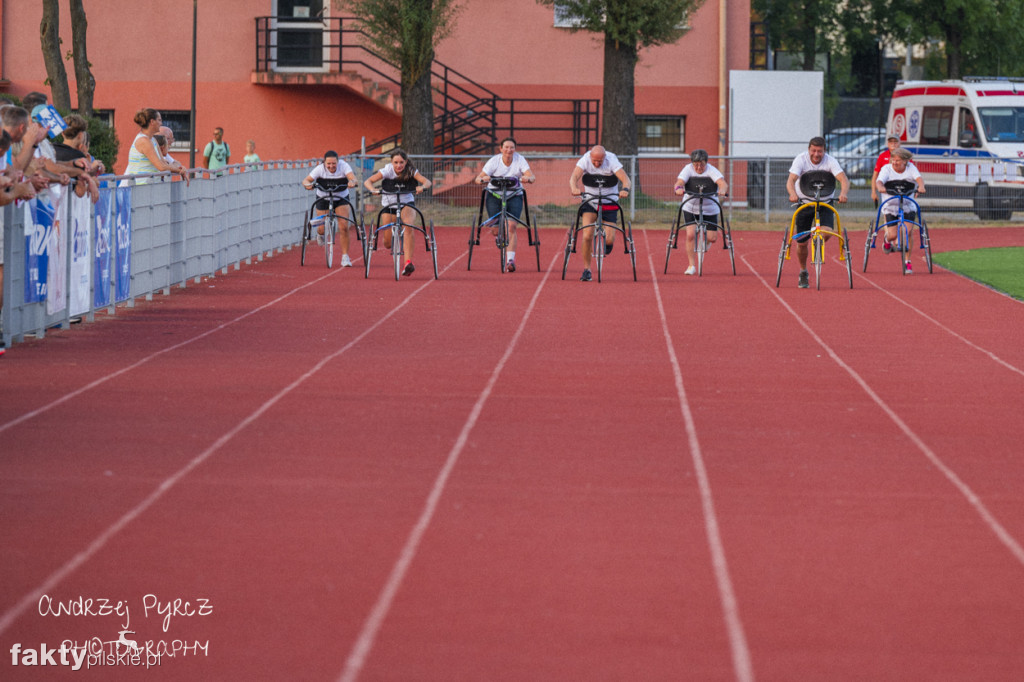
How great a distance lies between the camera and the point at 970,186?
107ft

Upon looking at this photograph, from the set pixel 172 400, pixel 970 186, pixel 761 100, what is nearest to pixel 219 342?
pixel 172 400

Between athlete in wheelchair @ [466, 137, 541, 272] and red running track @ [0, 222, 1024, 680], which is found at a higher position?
athlete in wheelchair @ [466, 137, 541, 272]

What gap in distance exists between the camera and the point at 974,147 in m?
32.8

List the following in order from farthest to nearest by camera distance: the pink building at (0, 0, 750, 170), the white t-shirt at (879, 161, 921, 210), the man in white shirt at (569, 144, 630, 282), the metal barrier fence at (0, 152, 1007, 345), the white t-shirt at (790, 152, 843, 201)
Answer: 1. the pink building at (0, 0, 750, 170)
2. the white t-shirt at (879, 161, 921, 210)
3. the man in white shirt at (569, 144, 630, 282)
4. the white t-shirt at (790, 152, 843, 201)
5. the metal barrier fence at (0, 152, 1007, 345)

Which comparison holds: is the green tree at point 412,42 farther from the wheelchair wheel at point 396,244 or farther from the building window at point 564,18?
the wheelchair wheel at point 396,244

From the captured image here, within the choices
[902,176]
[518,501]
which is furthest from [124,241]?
[902,176]

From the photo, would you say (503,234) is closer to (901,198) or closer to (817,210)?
(817,210)

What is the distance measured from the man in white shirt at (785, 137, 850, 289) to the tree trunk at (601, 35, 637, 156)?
15.6 meters

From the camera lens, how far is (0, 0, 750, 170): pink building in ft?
129

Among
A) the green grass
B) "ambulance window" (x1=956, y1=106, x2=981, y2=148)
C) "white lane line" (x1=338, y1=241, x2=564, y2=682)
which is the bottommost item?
"white lane line" (x1=338, y1=241, x2=564, y2=682)

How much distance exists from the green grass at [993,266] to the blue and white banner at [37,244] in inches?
410

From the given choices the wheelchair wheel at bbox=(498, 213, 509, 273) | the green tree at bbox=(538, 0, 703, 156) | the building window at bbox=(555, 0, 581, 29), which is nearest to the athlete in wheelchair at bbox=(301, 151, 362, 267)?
the wheelchair wheel at bbox=(498, 213, 509, 273)

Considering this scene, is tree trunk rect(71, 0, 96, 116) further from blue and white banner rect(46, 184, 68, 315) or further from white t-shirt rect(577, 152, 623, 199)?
blue and white banner rect(46, 184, 68, 315)

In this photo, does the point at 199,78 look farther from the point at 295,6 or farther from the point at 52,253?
the point at 52,253
